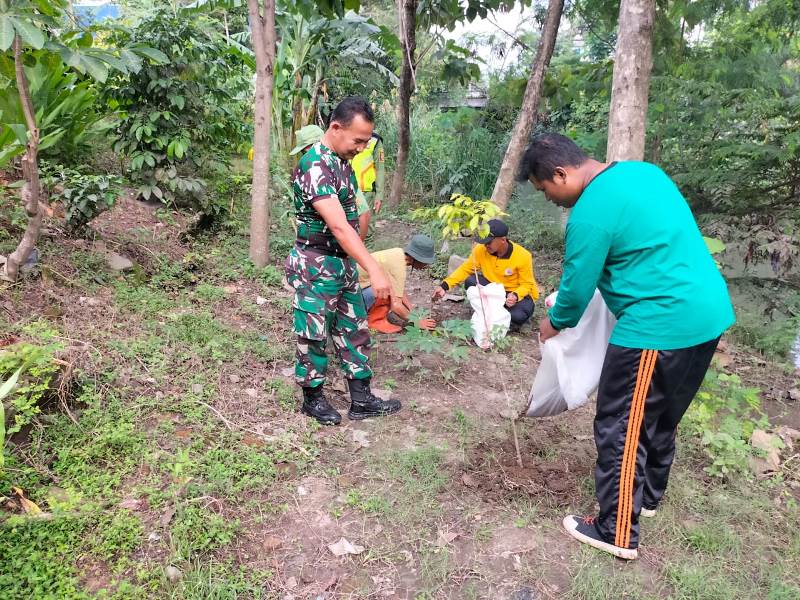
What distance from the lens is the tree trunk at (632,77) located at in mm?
3510

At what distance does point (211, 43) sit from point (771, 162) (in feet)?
18.5

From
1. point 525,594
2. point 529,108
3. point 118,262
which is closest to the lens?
point 525,594

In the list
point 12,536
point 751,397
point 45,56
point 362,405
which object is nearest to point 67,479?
point 12,536

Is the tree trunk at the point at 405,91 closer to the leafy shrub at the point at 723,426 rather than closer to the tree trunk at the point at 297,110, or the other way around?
the tree trunk at the point at 297,110

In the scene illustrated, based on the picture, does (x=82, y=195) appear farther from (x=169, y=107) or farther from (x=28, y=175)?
(x=169, y=107)

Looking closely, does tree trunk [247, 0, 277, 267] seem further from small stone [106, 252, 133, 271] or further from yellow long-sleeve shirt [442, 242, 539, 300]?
yellow long-sleeve shirt [442, 242, 539, 300]

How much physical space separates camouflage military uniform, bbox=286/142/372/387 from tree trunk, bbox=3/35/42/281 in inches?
66.1

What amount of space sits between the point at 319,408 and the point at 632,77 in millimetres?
2841

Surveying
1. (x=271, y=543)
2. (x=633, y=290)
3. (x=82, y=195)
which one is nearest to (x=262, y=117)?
(x=82, y=195)

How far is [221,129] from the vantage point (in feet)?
19.6

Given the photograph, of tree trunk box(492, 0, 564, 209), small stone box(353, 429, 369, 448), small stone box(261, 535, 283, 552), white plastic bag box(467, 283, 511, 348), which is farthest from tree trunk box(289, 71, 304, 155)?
small stone box(261, 535, 283, 552)

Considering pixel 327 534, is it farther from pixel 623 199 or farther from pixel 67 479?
pixel 623 199

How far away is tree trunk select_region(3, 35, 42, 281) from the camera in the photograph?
3.14 meters

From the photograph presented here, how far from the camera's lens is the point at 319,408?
126 inches
